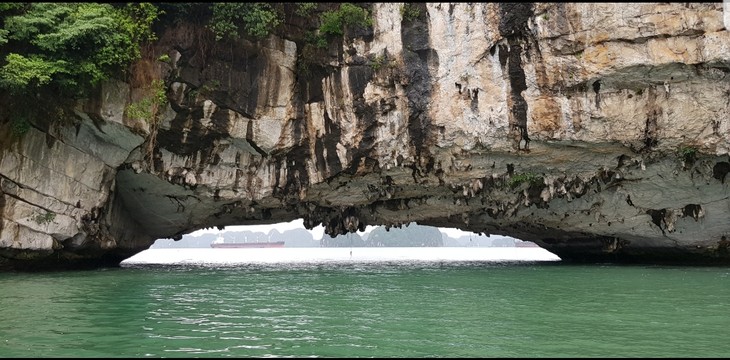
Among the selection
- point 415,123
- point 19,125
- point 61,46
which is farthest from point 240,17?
point 19,125

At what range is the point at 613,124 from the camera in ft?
61.8

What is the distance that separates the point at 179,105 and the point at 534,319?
14.0 metres

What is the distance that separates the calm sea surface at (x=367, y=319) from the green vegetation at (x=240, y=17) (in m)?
8.09

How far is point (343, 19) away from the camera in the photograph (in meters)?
19.7

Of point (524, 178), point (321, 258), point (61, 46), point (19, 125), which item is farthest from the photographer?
point (321, 258)

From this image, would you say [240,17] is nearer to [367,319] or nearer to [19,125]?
[19,125]

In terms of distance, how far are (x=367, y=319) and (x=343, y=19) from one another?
1272 cm

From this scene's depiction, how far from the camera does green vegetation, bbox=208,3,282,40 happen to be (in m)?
18.5

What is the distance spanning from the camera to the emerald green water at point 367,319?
731 centimetres

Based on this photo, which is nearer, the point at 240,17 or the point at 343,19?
the point at 240,17

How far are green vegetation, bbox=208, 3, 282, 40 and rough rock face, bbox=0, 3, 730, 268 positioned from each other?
835 mm

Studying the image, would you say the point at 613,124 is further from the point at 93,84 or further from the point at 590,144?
the point at 93,84

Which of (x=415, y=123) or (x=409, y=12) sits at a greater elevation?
(x=409, y=12)

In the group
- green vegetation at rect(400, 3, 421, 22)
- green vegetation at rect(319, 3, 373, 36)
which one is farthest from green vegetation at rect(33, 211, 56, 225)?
green vegetation at rect(400, 3, 421, 22)
